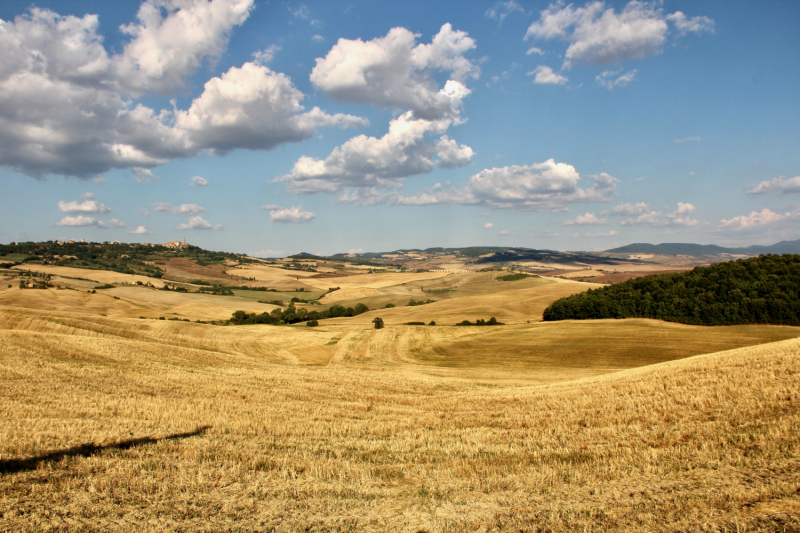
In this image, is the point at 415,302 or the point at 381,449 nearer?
the point at 381,449

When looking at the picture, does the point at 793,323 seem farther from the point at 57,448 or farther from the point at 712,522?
the point at 57,448

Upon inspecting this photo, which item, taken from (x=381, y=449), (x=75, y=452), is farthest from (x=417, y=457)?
(x=75, y=452)

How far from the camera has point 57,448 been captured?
9.92 m

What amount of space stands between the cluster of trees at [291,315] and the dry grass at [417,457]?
5905cm

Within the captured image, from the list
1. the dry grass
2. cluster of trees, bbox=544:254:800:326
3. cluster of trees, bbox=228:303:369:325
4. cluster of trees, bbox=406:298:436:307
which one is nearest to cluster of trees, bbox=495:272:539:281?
cluster of trees, bbox=406:298:436:307

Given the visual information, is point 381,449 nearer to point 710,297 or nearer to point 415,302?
point 710,297

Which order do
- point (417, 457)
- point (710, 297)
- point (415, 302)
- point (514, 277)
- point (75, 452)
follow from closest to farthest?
1. point (75, 452)
2. point (417, 457)
3. point (710, 297)
4. point (415, 302)
5. point (514, 277)

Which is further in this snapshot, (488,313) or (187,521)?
(488,313)

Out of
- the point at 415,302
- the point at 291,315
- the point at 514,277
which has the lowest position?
the point at 291,315

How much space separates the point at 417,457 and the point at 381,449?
4.04 ft

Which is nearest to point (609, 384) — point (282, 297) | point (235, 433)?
point (235, 433)

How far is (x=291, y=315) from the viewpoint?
8169 cm

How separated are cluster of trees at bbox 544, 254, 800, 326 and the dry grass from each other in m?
52.0

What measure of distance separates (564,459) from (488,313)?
72.3 m
